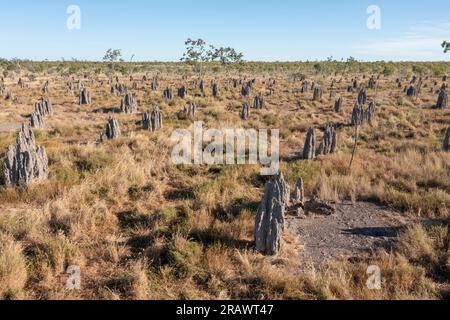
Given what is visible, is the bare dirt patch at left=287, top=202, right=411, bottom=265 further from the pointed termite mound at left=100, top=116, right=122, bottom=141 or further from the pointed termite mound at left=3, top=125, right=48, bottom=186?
the pointed termite mound at left=100, top=116, right=122, bottom=141

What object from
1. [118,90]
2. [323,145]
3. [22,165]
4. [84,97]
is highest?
[118,90]

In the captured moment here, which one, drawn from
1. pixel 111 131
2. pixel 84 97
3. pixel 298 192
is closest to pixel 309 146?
pixel 298 192

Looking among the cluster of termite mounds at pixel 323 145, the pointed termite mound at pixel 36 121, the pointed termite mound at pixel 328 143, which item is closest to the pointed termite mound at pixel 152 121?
the pointed termite mound at pixel 36 121

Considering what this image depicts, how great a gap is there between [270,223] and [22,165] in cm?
626

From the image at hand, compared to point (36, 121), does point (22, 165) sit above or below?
below

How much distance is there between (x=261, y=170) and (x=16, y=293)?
7.56m

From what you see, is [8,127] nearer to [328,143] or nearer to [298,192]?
[328,143]

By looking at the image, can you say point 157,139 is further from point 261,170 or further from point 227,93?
point 227,93

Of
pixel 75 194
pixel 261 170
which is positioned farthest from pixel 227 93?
pixel 75 194

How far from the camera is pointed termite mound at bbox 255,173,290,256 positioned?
6824mm

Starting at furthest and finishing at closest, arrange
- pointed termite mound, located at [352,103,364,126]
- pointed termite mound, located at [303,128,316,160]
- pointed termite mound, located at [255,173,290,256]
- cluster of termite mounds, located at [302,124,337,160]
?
pointed termite mound, located at [352,103,364,126] → cluster of termite mounds, located at [302,124,337,160] → pointed termite mound, located at [303,128,316,160] → pointed termite mound, located at [255,173,290,256]

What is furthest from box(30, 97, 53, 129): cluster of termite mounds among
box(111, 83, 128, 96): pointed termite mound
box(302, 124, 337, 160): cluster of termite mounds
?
box(302, 124, 337, 160): cluster of termite mounds

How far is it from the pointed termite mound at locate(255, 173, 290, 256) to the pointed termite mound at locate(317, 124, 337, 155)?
6.90 m

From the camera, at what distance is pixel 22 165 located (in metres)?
9.18
